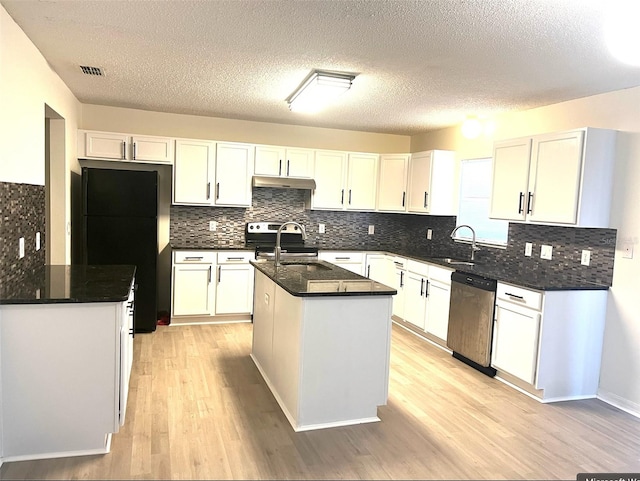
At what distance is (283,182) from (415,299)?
2.07m

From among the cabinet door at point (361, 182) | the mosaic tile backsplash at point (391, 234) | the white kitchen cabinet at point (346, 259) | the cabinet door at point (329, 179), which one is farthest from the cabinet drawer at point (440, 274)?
the cabinet door at point (329, 179)

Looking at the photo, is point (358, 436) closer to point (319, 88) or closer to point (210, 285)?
point (319, 88)

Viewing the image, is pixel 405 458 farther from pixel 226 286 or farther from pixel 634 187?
pixel 226 286

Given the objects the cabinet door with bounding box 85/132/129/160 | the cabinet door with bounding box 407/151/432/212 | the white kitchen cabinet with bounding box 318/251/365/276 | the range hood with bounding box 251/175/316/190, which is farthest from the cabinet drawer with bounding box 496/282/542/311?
the cabinet door with bounding box 85/132/129/160

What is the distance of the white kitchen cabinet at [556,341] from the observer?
3.64 metres

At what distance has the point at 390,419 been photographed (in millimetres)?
3230

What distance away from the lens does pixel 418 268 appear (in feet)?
17.3

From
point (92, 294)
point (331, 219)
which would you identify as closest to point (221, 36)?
point (92, 294)

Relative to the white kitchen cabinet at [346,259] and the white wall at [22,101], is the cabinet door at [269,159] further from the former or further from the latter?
the white wall at [22,101]

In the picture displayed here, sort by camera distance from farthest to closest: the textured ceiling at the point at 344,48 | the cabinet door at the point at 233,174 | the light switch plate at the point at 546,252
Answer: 1. the cabinet door at the point at 233,174
2. the light switch plate at the point at 546,252
3. the textured ceiling at the point at 344,48

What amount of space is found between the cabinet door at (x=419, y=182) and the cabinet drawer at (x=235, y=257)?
2.08m

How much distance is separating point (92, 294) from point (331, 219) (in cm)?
410

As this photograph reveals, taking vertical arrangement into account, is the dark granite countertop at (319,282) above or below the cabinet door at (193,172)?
below

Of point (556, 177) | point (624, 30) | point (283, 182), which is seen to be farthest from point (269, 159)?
point (624, 30)
